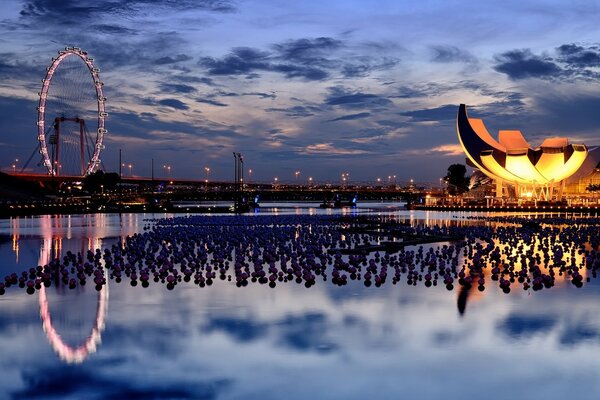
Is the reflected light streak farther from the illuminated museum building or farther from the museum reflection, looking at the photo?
the illuminated museum building

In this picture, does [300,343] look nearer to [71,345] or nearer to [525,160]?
[71,345]

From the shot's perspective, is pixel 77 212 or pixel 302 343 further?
pixel 77 212

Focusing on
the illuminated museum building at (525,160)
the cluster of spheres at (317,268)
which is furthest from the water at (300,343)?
the illuminated museum building at (525,160)

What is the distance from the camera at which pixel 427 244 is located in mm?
49906

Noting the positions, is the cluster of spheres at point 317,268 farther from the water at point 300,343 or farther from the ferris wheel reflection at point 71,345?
the ferris wheel reflection at point 71,345

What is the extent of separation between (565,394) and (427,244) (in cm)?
3436

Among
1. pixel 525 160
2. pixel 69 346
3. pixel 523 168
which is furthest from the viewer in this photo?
pixel 523 168

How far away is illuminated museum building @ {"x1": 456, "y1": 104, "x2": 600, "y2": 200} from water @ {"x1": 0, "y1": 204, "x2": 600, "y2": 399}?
342 ft

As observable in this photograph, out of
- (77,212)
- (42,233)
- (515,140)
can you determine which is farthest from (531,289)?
(515,140)

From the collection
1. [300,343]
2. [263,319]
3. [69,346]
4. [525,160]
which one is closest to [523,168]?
[525,160]

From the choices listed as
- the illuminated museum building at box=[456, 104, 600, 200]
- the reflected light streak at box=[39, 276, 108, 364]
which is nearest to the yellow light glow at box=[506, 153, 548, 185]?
the illuminated museum building at box=[456, 104, 600, 200]

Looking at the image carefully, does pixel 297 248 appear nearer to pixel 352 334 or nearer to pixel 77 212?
pixel 352 334

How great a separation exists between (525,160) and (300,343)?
387ft

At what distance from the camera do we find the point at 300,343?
20.3m
